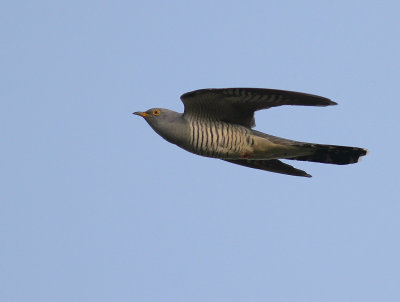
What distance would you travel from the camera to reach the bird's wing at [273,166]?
12.5 m

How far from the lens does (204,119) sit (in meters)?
11.5

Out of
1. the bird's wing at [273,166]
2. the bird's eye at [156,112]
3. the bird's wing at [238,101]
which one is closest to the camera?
the bird's wing at [238,101]

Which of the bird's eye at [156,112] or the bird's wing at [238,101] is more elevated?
the bird's wing at [238,101]

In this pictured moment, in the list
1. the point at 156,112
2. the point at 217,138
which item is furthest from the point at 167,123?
the point at 217,138

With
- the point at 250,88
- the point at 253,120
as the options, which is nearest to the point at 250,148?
the point at 253,120

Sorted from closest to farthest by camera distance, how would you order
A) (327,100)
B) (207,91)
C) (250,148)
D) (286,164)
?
(327,100), (207,91), (250,148), (286,164)

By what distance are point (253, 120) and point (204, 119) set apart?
70cm

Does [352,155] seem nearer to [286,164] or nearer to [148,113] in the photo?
[286,164]

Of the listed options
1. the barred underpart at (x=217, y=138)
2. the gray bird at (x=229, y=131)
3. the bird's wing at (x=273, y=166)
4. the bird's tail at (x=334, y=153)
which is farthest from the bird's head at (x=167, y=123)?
the bird's tail at (x=334, y=153)

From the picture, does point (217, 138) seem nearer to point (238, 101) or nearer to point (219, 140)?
point (219, 140)

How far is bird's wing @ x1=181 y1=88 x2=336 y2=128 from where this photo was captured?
10758 millimetres

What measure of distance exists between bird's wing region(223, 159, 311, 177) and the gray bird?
50 cm

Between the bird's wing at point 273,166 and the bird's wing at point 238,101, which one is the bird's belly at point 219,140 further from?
the bird's wing at point 273,166

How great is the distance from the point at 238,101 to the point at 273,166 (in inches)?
61.1
